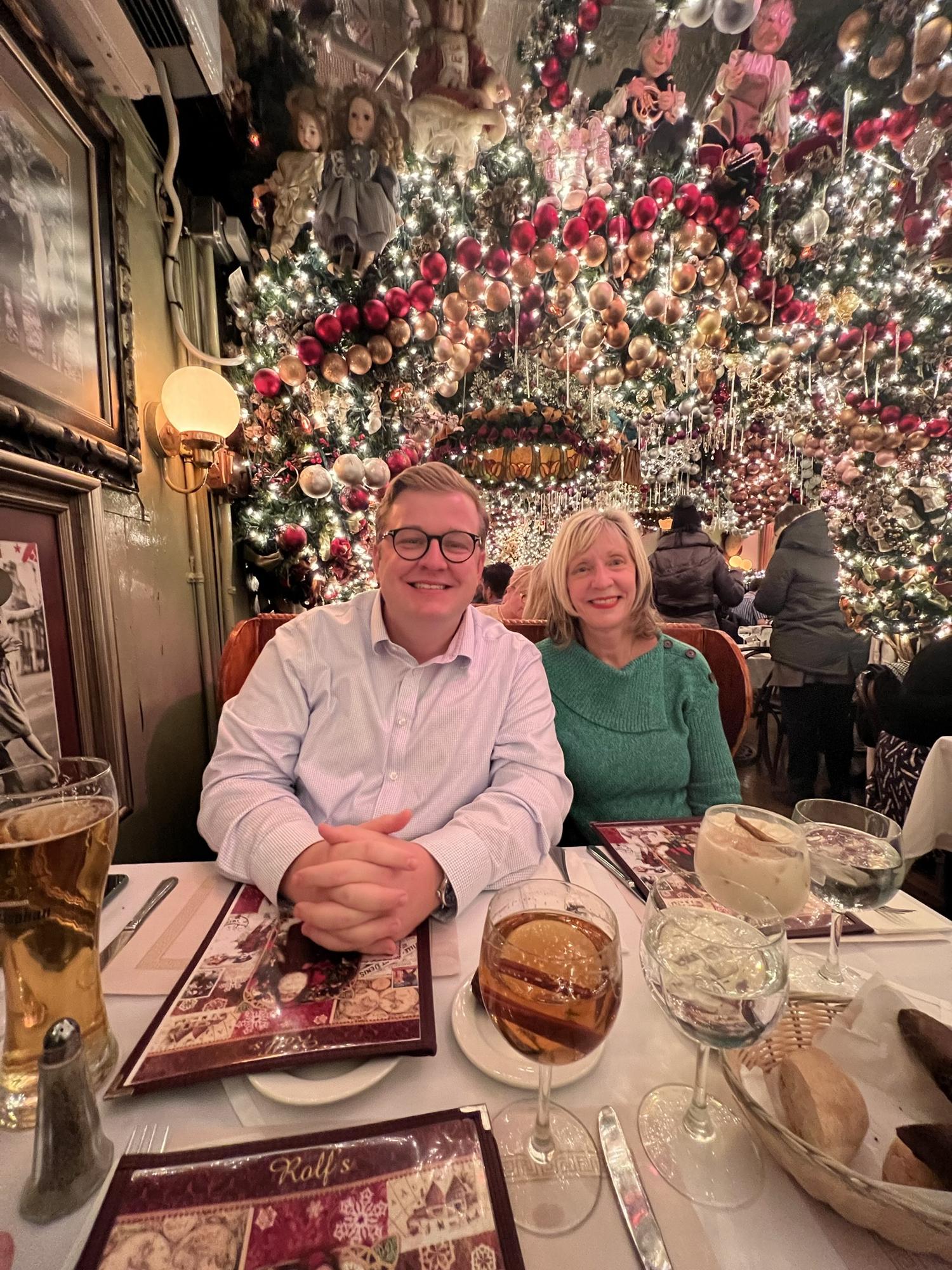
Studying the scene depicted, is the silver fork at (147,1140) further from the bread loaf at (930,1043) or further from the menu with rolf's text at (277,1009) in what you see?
the bread loaf at (930,1043)

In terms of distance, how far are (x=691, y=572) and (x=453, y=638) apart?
350cm

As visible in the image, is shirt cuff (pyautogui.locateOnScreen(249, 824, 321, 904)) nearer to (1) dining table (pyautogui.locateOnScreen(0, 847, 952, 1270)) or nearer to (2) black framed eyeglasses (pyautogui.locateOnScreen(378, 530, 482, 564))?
(1) dining table (pyautogui.locateOnScreen(0, 847, 952, 1270))

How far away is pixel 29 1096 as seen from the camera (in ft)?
1.88

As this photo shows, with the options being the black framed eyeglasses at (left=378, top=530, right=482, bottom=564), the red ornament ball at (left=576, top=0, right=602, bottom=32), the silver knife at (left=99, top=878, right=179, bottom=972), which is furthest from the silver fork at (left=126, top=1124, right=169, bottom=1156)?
the red ornament ball at (left=576, top=0, right=602, bottom=32)

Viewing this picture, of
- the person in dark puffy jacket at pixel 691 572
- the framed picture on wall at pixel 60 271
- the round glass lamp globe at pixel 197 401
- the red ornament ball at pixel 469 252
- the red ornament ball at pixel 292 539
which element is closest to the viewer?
the framed picture on wall at pixel 60 271

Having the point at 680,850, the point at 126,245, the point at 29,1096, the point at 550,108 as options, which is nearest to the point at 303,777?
the point at 29,1096

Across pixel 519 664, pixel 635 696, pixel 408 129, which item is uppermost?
pixel 408 129

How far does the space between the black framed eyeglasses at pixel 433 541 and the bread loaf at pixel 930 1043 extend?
1.16 m

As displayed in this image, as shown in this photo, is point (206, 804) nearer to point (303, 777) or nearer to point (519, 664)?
point (303, 777)

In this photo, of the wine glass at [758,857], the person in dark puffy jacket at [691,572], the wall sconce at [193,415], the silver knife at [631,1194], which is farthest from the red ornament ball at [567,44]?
the person in dark puffy jacket at [691,572]

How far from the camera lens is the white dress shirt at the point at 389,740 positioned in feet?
3.63

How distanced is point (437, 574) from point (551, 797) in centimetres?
64

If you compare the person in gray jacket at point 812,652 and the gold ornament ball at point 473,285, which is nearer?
the gold ornament ball at point 473,285

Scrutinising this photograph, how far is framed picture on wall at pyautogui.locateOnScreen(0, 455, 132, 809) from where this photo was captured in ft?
4.32
